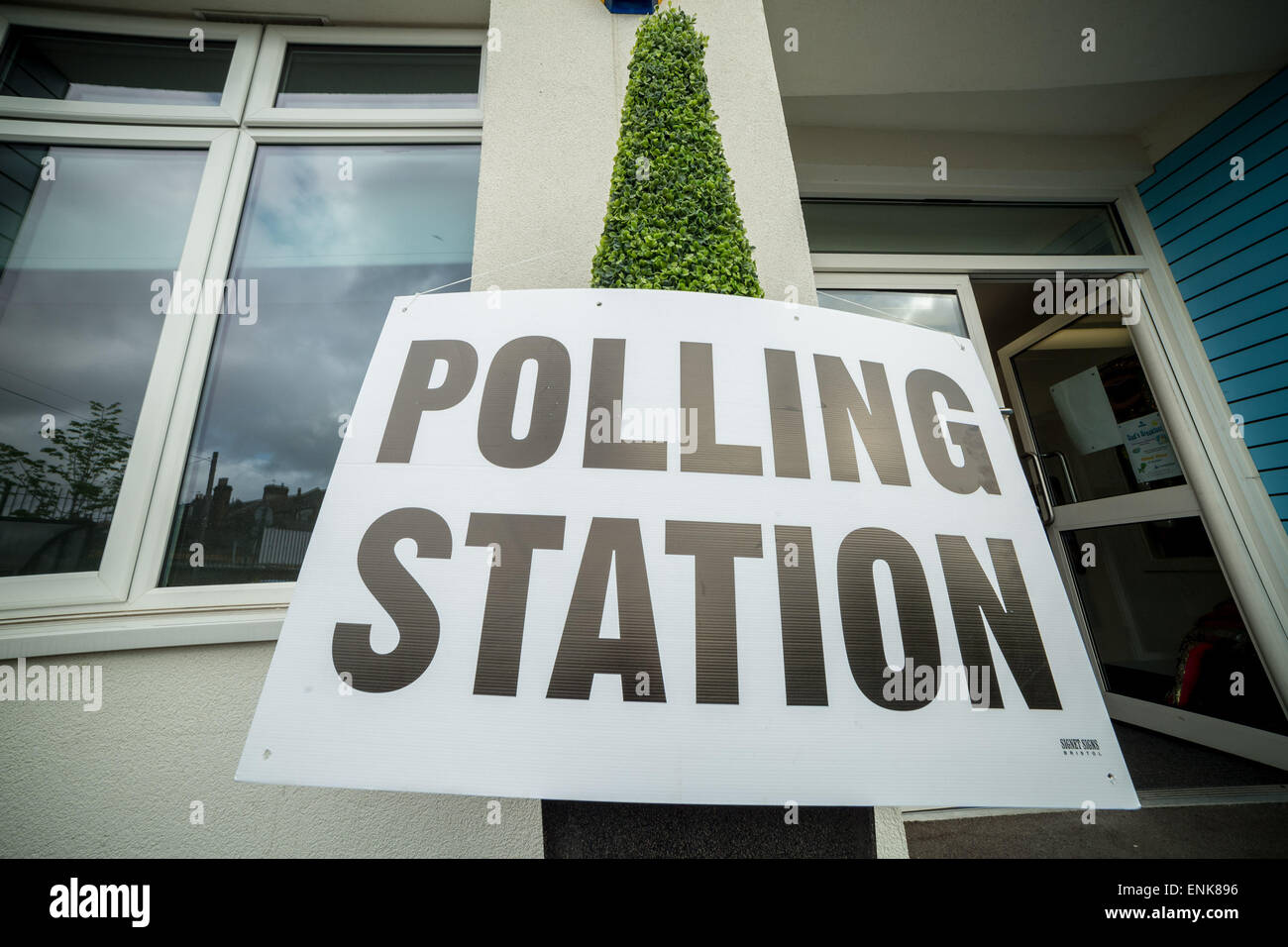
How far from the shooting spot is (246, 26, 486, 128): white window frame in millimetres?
1902

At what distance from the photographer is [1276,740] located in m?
1.95

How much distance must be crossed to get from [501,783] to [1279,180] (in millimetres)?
4030

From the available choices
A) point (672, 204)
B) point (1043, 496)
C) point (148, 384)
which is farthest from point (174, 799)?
point (1043, 496)

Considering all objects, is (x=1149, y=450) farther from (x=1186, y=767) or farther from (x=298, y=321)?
(x=298, y=321)

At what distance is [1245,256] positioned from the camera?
7.68ft

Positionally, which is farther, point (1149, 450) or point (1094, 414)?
point (1094, 414)

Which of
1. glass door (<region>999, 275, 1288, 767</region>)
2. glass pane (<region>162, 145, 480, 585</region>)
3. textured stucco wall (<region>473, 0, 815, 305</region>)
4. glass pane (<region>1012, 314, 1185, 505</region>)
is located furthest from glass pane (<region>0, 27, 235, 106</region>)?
glass pane (<region>1012, 314, 1185, 505</region>)

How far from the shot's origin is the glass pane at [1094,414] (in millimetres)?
2613

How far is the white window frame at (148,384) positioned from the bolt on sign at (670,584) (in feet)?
3.87

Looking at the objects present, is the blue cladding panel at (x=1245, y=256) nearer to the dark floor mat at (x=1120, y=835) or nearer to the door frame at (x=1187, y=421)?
the door frame at (x=1187, y=421)

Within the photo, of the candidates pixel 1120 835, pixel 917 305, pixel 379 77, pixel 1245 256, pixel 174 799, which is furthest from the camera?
pixel 917 305

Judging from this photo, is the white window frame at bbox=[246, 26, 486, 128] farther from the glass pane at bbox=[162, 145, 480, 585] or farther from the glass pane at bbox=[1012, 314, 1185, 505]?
the glass pane at bbox=[1012, 314, 1185, 505]

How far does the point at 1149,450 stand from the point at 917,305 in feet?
4.96

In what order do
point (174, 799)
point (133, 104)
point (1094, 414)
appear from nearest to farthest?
1. point (174, 799)
2. point (133, 104)
3. point (1094, 414)
